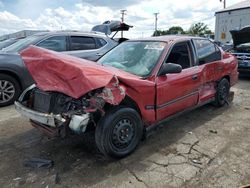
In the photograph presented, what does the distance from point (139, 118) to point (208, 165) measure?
3.56 feet

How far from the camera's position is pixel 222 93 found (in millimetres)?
5781

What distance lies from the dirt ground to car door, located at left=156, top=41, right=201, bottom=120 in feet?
1.62

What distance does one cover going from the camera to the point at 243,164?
135 inches

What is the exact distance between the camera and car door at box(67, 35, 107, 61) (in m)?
7.08

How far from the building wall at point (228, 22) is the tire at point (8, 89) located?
811 inches

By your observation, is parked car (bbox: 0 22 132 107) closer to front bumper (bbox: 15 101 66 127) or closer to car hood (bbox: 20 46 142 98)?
car hood (bbox: 20 46 142 98)

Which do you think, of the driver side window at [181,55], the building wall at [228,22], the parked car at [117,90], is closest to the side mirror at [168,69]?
the parked car at [117,90]

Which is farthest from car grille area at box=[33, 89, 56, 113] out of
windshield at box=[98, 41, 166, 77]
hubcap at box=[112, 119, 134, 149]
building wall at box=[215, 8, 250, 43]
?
building wall at box=[215, 8, 250, 43]

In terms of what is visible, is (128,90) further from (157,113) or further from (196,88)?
(196,88)

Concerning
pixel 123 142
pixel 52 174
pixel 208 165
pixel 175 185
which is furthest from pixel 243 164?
pixel 52 174

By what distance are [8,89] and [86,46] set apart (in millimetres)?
2381

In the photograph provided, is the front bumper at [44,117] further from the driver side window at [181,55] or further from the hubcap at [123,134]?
the driver side window at [181,55]

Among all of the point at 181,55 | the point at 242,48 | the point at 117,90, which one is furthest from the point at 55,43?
the point at 242,48

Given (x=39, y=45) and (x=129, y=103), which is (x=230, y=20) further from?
(x=129, y=103)
